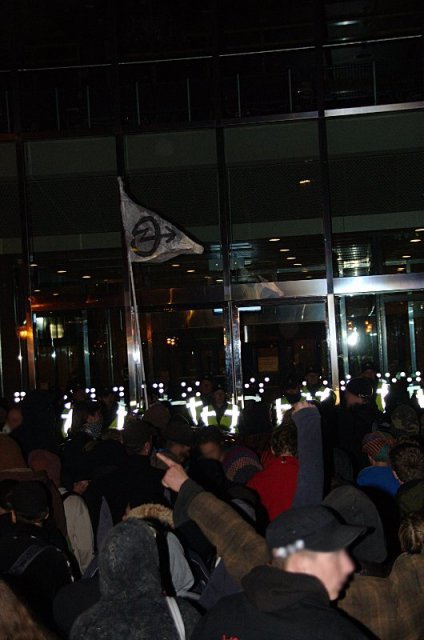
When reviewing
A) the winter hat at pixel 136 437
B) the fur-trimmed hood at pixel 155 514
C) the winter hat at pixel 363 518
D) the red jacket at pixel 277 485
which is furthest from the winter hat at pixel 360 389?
the winter hat at pixel 363 518

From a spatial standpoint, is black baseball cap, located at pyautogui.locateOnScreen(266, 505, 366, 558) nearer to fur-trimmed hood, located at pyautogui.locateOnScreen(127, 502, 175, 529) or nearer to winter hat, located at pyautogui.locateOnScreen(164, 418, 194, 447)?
fur-trimmed hood, located at pyautogui.locateOnScreen(127, 502, 175, 529)

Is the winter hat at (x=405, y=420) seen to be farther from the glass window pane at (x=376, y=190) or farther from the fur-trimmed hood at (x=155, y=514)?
the glass window pane at (x=376, y=190)

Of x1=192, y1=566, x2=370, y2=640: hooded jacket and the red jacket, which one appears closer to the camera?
x1=192, y1=566, x2=370, y2=640: hooded jacket

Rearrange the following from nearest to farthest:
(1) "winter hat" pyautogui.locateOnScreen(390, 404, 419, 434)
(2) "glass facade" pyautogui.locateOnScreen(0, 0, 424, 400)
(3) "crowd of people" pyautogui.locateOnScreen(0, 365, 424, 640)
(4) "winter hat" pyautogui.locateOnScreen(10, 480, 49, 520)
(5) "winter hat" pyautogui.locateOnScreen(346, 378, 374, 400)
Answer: (3) "crowd of people" pyautogui.locateOnScreen(0, 365, 424, 640) < (4) "winter hat" pyautogui.locateOnScreen(10, 480, 49, 520) < (1) "winter hat" pyautogui.locateOnScreen(390, 404, 419, 434) < (5) "winter hat" pyautogui.locateOnScreen(346, 378, 374, 400) < (2) "glass facade" pyautogui.locateOnScreen(0, 0, 424, 400)

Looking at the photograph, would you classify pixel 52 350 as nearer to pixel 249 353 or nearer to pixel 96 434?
pixel 249 353

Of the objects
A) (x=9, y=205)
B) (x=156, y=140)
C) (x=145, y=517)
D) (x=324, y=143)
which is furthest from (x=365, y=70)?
(x=145, y=517)

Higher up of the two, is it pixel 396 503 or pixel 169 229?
pixel 169 229

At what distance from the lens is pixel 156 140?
41.1 ft

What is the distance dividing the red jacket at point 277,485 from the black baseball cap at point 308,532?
242cm

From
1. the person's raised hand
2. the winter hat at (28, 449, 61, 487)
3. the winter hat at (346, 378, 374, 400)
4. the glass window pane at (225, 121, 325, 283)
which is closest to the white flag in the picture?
the glass window pane at (225, 121, 325, 283)

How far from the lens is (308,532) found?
8.95ft

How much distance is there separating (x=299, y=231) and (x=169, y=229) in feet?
7.09

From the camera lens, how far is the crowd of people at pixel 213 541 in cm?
267

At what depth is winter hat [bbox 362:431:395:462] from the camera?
20.2ft
